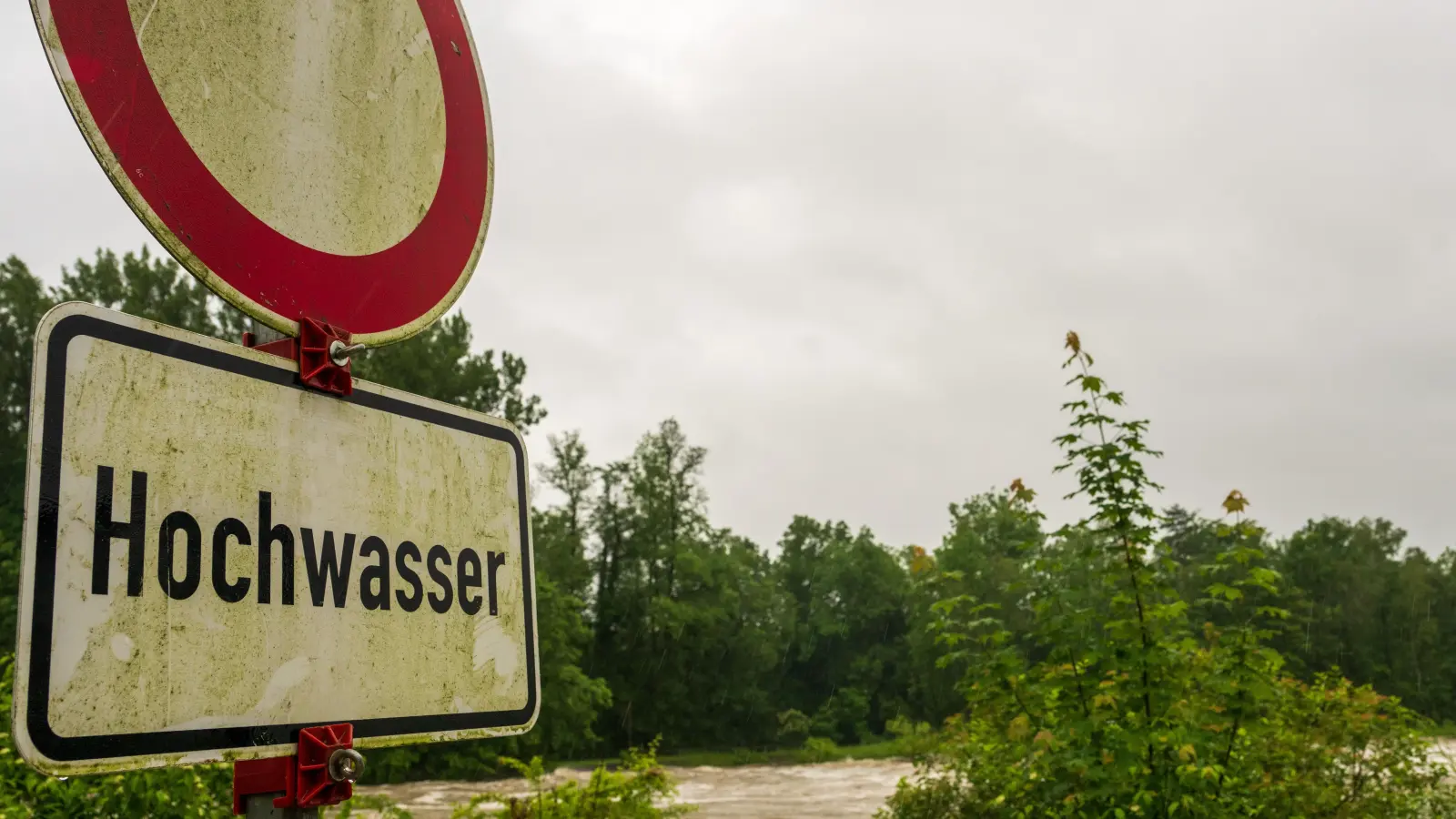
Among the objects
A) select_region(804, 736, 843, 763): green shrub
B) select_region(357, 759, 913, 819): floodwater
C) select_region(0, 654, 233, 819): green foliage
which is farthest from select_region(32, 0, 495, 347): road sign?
select_region(804, 736, 843, 763): green shrub

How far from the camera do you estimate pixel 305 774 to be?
1117 millimetres

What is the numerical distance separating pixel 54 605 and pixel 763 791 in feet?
81.0

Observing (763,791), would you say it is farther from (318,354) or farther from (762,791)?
(318,354)

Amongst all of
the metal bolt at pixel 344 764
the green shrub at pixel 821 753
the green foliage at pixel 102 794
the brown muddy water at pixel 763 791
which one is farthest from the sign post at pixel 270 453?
the green shrub at pixel 821 753

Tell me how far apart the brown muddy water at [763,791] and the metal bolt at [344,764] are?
1323 cm

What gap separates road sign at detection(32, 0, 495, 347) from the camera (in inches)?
43.2

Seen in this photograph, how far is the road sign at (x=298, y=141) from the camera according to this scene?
1098 millimetres

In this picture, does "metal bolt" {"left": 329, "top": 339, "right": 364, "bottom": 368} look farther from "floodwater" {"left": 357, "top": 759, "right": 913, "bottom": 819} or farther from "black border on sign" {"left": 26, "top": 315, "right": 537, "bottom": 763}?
"floodwater" {"left": 357, "top": 759, "right": 913, "bottom": 819}

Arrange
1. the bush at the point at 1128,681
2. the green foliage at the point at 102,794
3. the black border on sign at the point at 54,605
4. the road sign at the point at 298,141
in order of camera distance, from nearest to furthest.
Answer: the black border on sign at the point at 54,605, the road sign at the point at 298,141, the green foliage at the point at 102,794, the bush at the point at 1128,681

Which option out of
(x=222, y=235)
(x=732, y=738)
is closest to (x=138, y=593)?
(x=222, y=235)

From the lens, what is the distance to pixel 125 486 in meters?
1.03

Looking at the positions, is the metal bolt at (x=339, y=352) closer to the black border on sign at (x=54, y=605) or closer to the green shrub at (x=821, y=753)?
the black border on sign at (x=54, y=605)

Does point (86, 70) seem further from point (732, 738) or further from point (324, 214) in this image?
point (732, 738)

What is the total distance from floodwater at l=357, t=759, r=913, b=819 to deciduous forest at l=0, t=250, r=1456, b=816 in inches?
59.9
